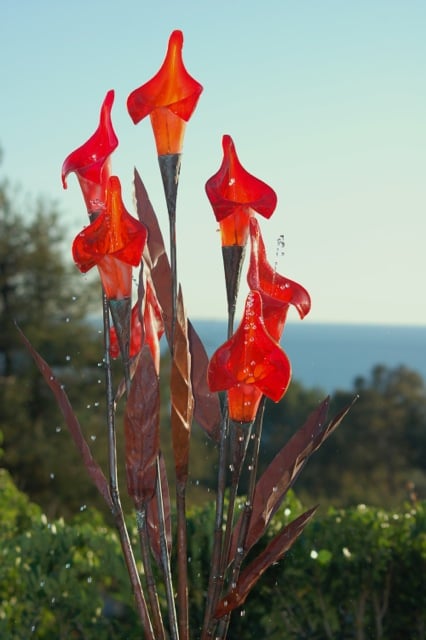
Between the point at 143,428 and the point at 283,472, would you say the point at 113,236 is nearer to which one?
the point at 143,428

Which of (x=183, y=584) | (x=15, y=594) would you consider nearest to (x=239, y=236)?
(x=183, y=584)

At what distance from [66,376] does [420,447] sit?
9587 mm

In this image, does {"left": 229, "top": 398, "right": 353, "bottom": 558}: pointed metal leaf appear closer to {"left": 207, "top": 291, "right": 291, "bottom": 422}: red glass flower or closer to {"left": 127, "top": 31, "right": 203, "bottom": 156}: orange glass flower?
{"left": 207, "top": 291, "right": 291, "bottom": 422}: red glass flower

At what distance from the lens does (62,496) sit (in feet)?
42.3

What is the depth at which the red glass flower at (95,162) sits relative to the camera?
4.95 ft

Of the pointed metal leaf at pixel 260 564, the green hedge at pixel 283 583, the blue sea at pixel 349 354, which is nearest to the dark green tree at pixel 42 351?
the green hedge at pixel 283 583

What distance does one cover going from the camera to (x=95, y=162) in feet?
4.95

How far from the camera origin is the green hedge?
2611 millimetres

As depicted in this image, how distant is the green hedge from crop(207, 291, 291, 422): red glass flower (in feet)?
4.17

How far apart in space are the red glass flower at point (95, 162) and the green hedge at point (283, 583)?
131 centimetres

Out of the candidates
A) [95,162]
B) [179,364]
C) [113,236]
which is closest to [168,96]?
[95,162]

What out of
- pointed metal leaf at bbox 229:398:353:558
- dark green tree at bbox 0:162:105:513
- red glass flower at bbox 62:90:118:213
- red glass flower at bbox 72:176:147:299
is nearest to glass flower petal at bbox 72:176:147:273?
red glass flower at bbox 72:176:147:299

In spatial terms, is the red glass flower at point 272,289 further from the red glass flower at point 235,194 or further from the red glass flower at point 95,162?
the red glass flower at point 95,162

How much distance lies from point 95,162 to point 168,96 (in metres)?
0.16
